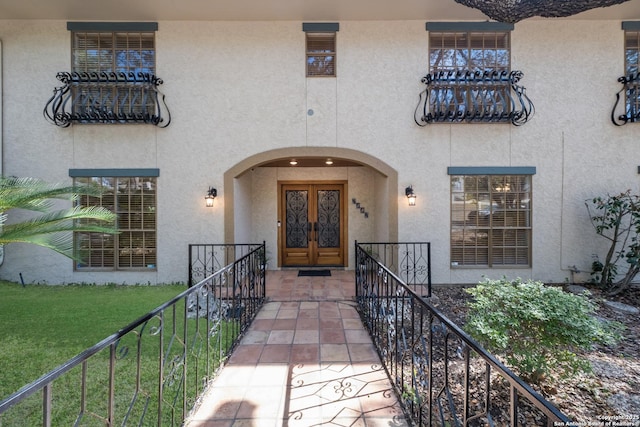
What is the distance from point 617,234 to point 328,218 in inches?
258

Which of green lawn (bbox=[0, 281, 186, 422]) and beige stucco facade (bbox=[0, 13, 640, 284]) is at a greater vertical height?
beige stucco facade (bbox=[0, 13, 640, 284])

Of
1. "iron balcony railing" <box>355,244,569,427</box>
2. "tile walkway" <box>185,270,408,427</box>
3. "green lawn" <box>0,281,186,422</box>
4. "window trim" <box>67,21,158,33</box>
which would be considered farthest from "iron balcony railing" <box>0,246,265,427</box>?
"window trim" <box>67,21,158,33</box>

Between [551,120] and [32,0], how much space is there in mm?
11374

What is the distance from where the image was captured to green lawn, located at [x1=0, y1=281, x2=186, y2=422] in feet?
11.3

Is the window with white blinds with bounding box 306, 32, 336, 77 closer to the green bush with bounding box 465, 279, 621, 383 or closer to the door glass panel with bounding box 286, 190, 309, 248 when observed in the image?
the door glass panel with bounding box 286, 190, 309, 248

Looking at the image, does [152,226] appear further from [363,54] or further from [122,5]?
[363,54]

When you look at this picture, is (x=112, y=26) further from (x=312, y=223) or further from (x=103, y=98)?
(x=312, y=223)

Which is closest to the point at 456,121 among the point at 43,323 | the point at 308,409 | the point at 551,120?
the point at 551,120

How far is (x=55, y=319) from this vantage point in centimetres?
474

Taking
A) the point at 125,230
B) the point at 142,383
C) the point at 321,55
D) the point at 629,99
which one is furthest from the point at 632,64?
the point at 125,230

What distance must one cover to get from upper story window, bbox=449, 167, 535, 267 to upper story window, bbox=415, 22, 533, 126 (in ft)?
4.62

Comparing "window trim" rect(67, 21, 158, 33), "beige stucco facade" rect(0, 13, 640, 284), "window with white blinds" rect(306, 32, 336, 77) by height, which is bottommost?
"beige stucco facade" rect(0, 13, 640, 284)

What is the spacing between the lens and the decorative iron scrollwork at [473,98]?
269 inches

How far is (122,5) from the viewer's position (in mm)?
6504
